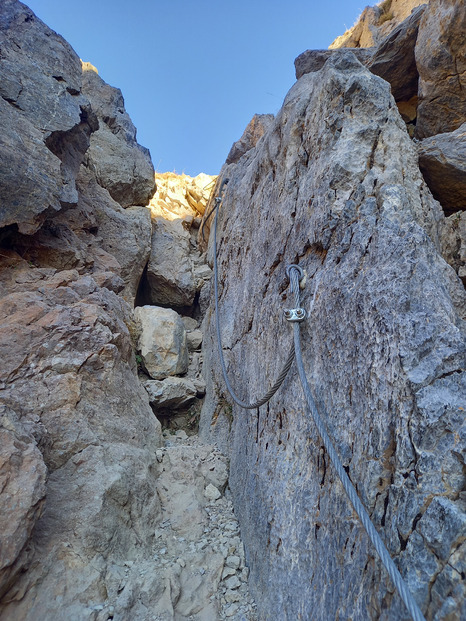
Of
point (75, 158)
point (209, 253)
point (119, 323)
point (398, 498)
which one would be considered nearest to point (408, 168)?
point (398, 498)

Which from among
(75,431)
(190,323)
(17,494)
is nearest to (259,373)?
(75,431)

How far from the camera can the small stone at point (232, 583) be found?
294 centimetres

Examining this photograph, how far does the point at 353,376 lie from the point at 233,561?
7.77 feet

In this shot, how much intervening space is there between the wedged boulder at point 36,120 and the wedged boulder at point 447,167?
4.72 m

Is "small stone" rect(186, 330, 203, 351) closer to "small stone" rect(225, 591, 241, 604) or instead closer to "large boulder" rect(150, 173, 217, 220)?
"large boulder" rect(150, 173, 217, 220)

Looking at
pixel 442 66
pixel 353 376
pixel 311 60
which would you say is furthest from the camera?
pixel 311 60

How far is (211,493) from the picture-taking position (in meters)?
3.95

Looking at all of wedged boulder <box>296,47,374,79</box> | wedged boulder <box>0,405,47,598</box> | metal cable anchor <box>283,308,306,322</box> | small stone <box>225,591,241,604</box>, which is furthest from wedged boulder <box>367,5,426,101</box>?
small stone <box>225,591,241,604</box>

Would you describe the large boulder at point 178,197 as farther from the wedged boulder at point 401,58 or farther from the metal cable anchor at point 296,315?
the metal cable anchor at point 296,315

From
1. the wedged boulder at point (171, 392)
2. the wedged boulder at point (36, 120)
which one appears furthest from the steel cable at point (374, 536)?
the wedged boulder at point (36, 120)

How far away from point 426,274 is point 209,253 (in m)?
6.40

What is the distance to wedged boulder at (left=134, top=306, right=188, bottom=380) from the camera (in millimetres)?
5649

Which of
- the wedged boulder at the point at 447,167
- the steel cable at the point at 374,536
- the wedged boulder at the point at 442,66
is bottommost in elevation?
the steel cable at the point at 374,536

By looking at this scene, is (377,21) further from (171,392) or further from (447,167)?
(171,392)
